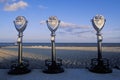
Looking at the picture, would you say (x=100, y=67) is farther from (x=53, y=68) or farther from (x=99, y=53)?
(x=53, y=68)

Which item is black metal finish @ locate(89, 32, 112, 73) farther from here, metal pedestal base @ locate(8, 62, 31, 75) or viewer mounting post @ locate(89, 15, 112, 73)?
metal pedestal base @ locate(8, 62, 31, 75)

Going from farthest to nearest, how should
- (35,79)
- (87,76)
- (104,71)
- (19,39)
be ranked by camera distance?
1. (19,39)
2. (104,71)
3. (87,76)
4. (35,79)

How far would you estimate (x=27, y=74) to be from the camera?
1084cm

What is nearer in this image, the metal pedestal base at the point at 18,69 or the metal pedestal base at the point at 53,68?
the metal pedestal base at the point at 18,69

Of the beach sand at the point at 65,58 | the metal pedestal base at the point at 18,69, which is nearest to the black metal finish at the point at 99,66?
the metal pedestal base at the point at 18,69

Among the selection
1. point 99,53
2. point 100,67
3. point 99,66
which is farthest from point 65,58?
point 100,67

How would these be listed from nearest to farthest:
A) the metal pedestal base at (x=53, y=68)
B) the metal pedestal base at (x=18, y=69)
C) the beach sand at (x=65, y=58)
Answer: the metal pedestal base at (x=18, y=69) → the metal pedestal base at (x=53, y=68) → the beach sand at (x=65, y=58)

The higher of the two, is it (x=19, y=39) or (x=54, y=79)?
(x=19, y=39)

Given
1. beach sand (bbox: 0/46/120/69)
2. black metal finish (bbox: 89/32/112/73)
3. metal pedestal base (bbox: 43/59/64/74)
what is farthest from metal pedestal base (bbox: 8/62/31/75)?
beach sand (bbox: 0/46/120/69)

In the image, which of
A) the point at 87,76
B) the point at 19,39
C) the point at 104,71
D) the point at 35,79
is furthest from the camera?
the point at 19,39

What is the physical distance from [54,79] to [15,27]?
4.18m

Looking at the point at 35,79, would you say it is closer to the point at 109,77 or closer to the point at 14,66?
the point at 14,66

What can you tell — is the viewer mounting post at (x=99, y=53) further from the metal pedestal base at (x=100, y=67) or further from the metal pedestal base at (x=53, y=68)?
the metal pedestal base at (x=53, y=68)

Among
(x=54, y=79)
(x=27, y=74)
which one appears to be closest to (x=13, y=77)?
(x=27, y=74)
